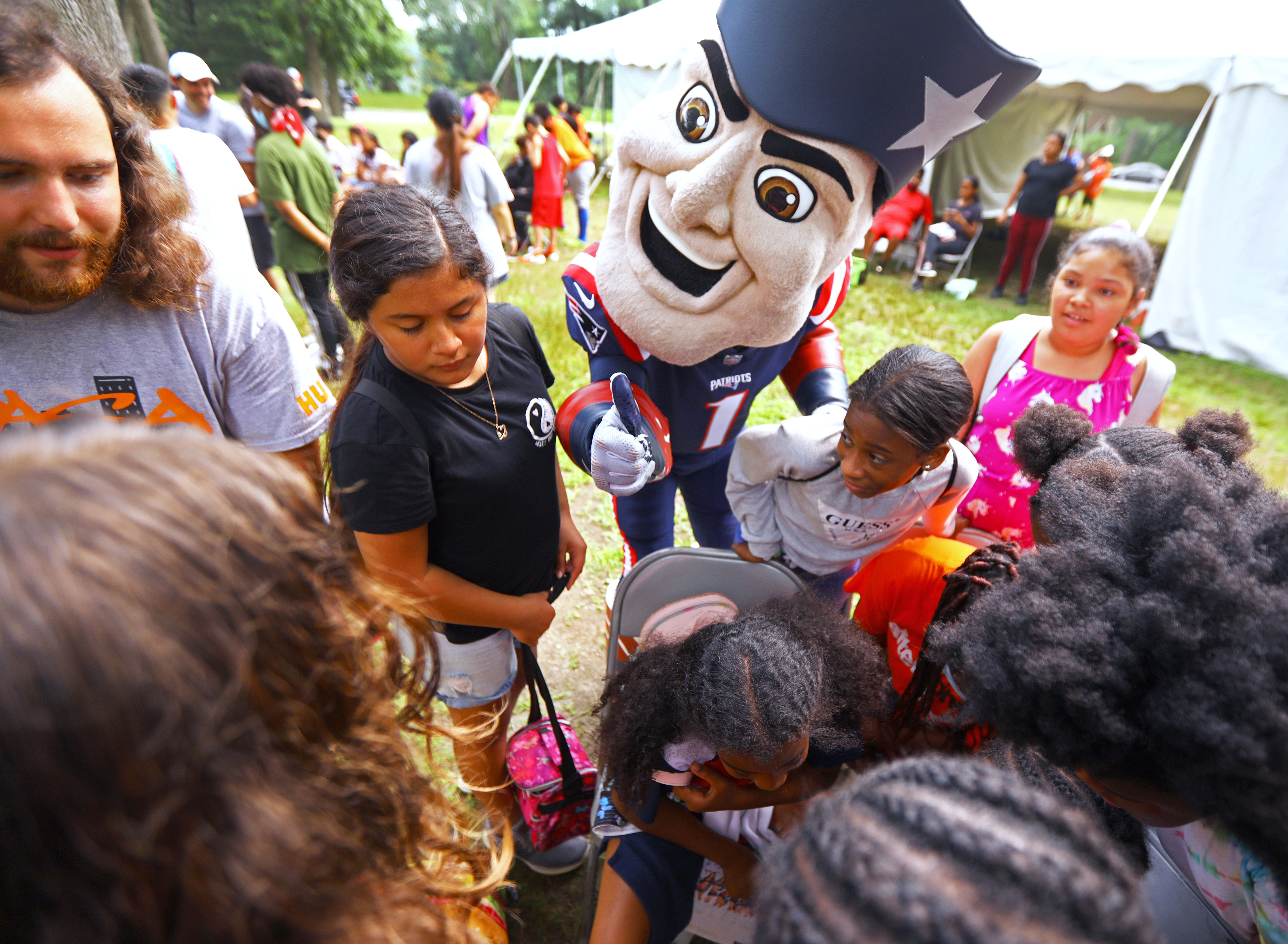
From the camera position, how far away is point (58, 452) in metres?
0.48

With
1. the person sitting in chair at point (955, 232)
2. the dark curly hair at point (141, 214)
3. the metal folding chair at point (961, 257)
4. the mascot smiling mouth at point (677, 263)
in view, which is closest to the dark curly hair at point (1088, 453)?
the mascot smiling mouth at point (677, 263)

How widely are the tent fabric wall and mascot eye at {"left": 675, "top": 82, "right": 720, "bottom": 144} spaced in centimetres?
652

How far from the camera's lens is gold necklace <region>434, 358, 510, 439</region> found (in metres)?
1.42

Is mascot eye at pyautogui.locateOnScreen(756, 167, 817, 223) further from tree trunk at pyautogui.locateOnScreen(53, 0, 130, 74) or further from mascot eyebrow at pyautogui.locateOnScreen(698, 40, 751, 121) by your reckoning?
tree trunk at pyautogui.locateOnScreen(53, 0, 130, 74)

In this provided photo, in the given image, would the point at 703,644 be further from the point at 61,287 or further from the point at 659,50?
the point at 659,50

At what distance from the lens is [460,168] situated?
15.5ft

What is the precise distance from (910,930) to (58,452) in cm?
73

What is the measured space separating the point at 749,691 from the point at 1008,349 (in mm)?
1618

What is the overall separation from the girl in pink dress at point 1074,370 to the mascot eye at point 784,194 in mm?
1009

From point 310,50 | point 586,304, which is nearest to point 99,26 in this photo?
point 586,304

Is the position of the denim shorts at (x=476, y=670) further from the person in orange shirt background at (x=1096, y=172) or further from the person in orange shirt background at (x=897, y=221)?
the person in orange shirt background at (x=1096, y=172)

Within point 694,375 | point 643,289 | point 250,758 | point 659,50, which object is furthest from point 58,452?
point 659,50

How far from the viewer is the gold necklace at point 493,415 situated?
4.64 ft

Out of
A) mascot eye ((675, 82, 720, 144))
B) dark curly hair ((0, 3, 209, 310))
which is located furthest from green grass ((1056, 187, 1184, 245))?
dark curly hair ((0, 3, 209, 310))
